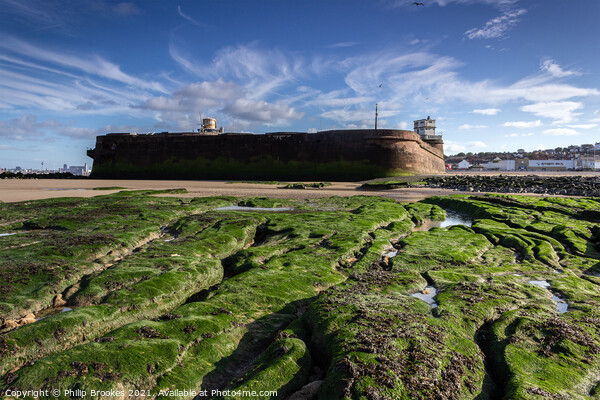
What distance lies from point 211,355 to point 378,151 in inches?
1717

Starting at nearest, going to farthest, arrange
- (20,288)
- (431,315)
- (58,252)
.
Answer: (431,315) < (20,288) < (58,252)

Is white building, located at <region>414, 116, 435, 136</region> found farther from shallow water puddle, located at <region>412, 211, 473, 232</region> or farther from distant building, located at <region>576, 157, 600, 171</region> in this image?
shallow water puddle, located at <region>412, 211, 473, 232</region>

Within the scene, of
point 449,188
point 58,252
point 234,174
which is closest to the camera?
point 58,252

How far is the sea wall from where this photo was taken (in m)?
45.9

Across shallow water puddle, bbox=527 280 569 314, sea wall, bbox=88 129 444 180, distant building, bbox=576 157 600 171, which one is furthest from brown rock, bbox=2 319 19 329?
distant building, bbox=576 157 600 171

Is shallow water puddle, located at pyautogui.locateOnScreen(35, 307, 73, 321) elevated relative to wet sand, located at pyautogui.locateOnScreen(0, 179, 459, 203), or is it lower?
lower

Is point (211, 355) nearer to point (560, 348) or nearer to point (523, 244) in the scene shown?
point (560, 348)

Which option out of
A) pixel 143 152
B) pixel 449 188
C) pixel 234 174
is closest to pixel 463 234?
pixel 449 188

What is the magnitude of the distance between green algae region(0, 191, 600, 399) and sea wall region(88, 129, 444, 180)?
35323mm

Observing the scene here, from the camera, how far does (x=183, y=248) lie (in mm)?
9203

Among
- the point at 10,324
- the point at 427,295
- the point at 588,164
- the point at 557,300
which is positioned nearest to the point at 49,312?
the point at 10,324

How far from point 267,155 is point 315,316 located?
4589 cm

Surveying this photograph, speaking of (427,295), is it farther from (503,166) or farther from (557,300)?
(503,166)

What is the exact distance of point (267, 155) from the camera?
5003 cm
